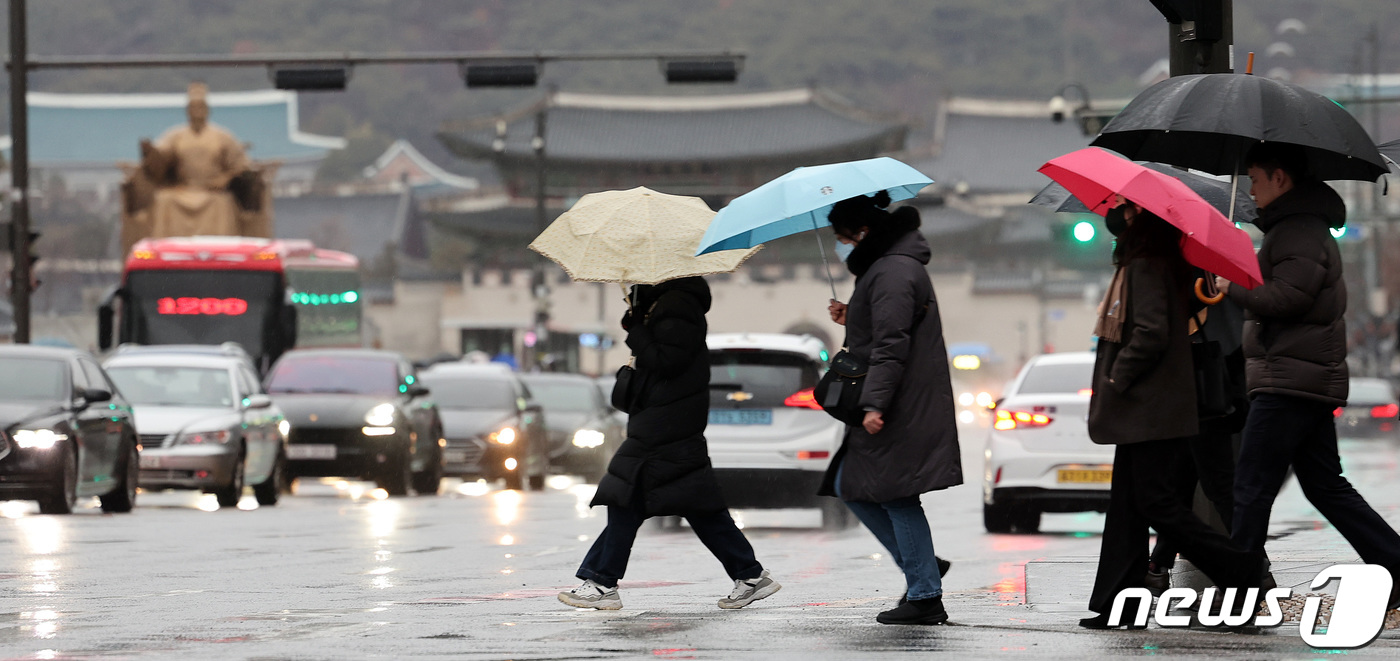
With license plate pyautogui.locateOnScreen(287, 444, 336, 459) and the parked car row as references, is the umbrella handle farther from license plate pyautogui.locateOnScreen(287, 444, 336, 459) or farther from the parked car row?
license plate pyautogui.locateOnScreen(287, 444, 336, 459)

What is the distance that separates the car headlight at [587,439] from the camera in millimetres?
25594

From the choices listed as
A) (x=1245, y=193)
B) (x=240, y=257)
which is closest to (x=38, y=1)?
(x=240, y=257)

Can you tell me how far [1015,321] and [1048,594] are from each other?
244 ft

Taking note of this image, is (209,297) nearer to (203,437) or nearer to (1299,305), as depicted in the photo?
(203,437)

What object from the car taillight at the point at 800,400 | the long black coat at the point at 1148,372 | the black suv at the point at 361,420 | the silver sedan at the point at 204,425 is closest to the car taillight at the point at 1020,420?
the car taillight at the point at 800,400

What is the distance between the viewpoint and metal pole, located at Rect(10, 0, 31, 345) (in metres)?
23.2

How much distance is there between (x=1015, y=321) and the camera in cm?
8262

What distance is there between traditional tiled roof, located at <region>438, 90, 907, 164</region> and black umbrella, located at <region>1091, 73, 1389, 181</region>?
228 feet

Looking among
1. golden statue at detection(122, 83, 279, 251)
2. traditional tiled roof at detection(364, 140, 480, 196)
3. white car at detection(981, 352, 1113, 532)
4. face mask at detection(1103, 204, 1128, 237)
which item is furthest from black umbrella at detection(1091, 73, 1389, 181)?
traditional tiled roof at detection(364, 140, 480, 196)

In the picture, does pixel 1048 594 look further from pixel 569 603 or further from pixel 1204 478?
pixel 569 603

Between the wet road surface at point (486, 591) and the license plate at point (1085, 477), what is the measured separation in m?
0.40

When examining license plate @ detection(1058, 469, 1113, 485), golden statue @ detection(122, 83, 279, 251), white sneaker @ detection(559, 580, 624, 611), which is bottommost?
license plate @ detection(1058, 469, 1113, 485)

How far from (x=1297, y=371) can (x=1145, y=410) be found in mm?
647

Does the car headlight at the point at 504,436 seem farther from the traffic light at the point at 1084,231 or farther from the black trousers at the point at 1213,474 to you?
the black trousers at the point at 1213,474
